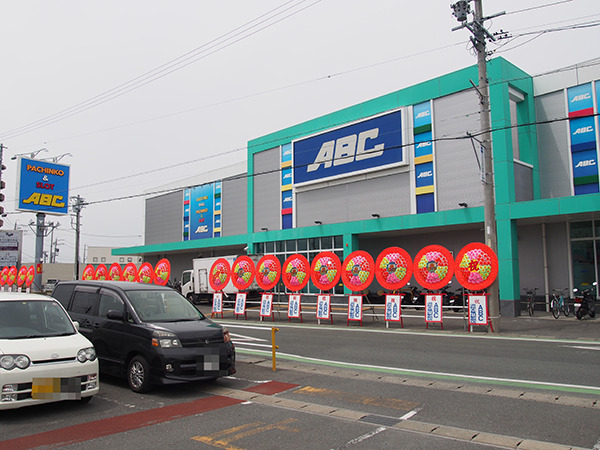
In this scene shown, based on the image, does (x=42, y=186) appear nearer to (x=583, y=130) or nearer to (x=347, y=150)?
(x=347, y=150)

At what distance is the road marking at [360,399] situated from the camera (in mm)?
6879

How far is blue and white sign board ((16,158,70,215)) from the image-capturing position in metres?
30.8

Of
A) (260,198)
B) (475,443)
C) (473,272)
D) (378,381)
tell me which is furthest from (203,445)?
(260,198)

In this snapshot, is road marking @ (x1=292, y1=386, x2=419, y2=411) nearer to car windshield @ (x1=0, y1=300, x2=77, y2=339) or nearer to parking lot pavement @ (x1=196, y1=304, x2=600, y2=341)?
car windshield @ (x1=0, y1=300, x2=77, y2=339)

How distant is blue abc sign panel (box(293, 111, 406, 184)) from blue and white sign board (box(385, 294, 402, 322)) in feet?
31.3

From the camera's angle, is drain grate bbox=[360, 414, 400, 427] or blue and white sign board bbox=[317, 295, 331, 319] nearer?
drain grate bbox=[360, 414, 400, 427]

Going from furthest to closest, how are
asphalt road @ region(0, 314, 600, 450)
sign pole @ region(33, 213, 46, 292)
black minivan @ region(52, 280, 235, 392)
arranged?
sign pole @ region(33, 213, 46, 292)
black minivan @ region(52, 280, 235, 392)
asphalt road @ region(0, 314, 600, 450)

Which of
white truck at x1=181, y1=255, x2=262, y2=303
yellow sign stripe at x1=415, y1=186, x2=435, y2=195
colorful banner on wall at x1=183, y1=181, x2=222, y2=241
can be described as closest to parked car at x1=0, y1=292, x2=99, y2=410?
yellow sign stripe at x1=415, y1=186, x2=435, y2=195

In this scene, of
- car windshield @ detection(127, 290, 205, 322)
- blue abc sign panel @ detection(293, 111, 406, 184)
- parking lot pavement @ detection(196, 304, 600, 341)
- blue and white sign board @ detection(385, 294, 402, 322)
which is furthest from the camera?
blue abc sign panel @ detection(293, 111, 406, 184)

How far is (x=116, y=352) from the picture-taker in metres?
8.07

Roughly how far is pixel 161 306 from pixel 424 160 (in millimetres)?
18729

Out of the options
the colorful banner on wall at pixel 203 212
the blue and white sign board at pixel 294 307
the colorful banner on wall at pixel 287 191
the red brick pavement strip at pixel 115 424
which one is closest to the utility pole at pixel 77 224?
the colorful banner on wall at pixel 203 212

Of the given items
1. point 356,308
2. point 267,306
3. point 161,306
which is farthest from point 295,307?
point 161,306

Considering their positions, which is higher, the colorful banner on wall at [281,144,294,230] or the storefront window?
the colorful banner on wall at [281,144,294,230]
